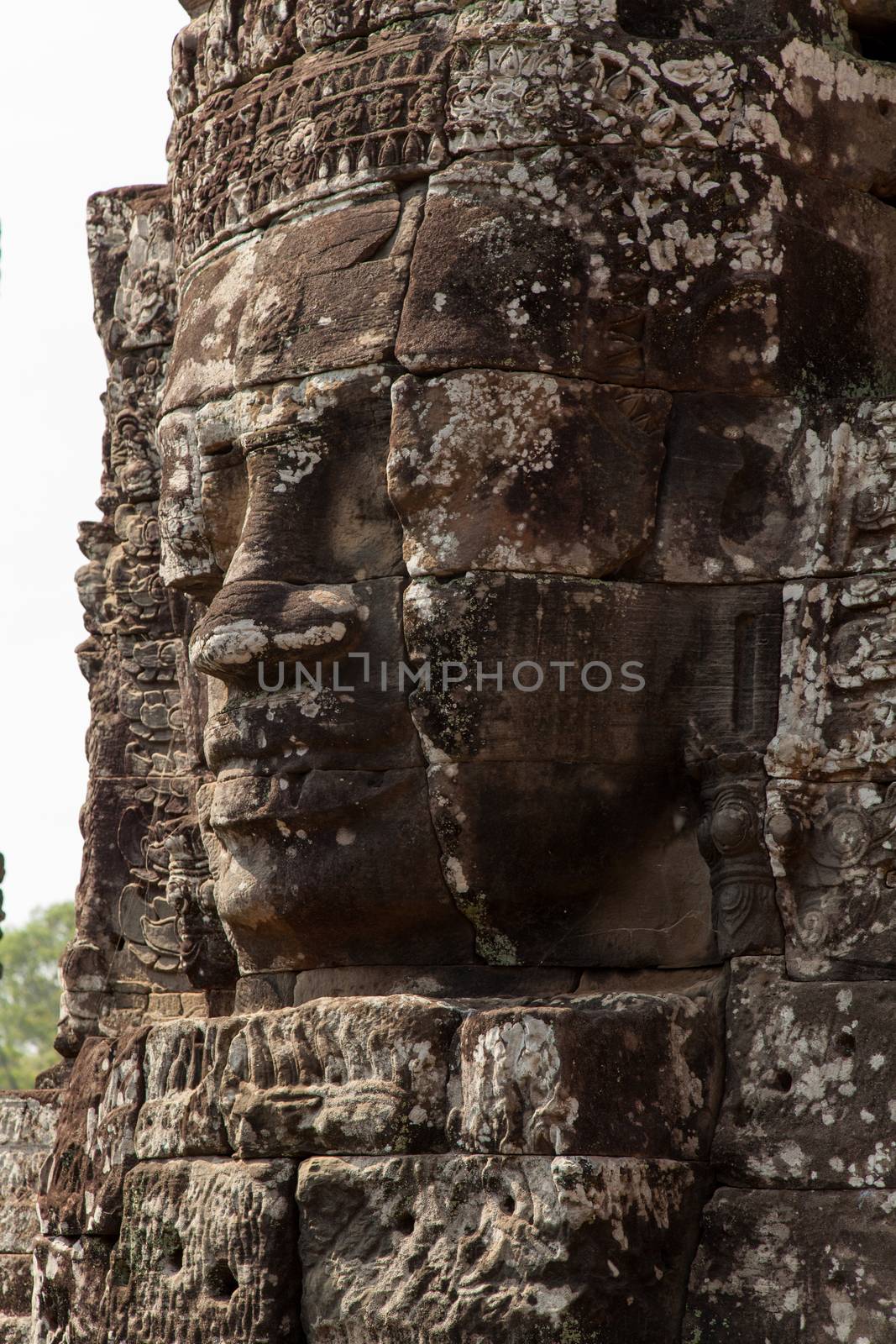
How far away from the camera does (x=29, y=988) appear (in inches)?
1555

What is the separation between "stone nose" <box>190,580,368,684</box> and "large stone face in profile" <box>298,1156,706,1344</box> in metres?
1.37

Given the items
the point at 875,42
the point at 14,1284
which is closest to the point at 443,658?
the point at 875,42

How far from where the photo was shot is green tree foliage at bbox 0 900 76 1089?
126 feet

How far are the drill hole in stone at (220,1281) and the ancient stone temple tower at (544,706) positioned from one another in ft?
0.11

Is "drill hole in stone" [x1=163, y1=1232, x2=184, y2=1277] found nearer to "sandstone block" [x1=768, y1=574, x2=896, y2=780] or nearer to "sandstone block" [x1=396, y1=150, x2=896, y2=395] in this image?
"sandstone block" [x1=768, y1=574, x2=896, y2=780]

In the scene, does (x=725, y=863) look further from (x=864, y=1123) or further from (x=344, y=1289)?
(x=344, y=1289)

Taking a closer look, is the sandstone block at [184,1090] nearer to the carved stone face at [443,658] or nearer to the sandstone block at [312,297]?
the carved stone face at [443,658]

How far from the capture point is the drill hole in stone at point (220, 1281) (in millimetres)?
5441

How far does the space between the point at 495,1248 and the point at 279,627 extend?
5.75 ft

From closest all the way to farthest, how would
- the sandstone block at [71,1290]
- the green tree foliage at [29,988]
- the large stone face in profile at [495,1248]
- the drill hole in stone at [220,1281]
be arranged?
1. the large stone face in profile at [495,1248]
2. the drill hole in stone at [220,1281]
3. the sandstone block at [71,1290]
4. the green tree foliage at [29,988]

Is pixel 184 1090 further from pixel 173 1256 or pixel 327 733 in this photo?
pixel 327 733

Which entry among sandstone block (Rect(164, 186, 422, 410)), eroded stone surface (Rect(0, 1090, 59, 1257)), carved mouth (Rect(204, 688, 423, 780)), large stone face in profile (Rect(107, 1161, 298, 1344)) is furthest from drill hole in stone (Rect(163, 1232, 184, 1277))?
sandstone block (Rect(164, 186, 422, 410))

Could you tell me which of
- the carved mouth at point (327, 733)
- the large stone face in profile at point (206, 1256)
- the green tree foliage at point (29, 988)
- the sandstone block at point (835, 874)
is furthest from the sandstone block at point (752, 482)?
the green tree foliage at point (29, 988)

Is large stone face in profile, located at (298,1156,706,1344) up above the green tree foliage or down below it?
below
